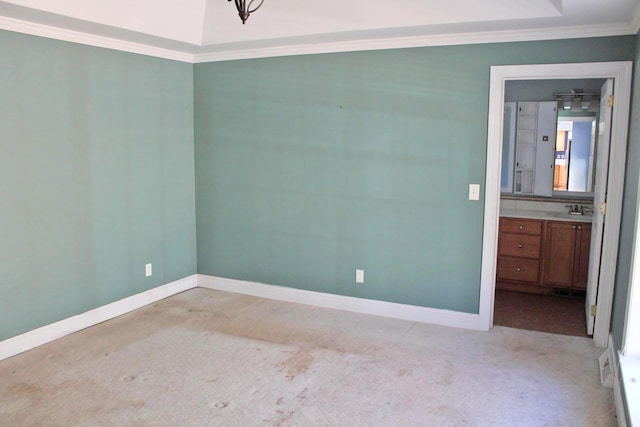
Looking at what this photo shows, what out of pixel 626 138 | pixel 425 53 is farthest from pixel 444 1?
pixel 626 138

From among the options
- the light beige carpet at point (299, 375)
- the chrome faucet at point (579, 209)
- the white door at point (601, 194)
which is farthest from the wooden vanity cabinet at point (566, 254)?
the light beige carpet at point (299, 375)

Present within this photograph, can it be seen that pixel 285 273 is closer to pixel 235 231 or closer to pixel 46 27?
pixel 235 231

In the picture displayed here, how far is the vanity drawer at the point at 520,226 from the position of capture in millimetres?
4949

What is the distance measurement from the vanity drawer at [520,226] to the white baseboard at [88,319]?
10.6 feet

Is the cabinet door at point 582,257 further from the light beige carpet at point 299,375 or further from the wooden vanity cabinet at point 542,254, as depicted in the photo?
the light beige carpet at point 299,375

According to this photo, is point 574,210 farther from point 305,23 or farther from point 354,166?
point 305,23

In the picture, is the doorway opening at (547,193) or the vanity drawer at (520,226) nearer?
the doorway opening at (547,193)

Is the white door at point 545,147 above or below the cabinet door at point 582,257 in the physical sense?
above

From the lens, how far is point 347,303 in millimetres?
4461

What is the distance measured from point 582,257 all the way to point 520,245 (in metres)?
0.57

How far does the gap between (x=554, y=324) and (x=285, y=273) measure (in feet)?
7.89

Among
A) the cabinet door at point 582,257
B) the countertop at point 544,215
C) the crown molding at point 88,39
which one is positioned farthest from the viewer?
the countertop at point 544,215

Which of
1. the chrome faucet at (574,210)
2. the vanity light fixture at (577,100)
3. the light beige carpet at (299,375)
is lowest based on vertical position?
the light beige carpet at (299,375)

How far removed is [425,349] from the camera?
3.64 meters
